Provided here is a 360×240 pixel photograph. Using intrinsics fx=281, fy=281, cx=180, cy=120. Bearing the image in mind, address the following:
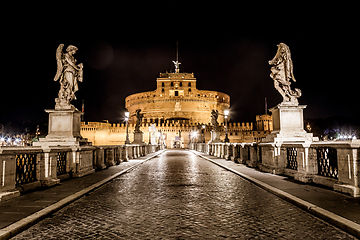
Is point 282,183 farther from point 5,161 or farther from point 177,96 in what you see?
point 177,96

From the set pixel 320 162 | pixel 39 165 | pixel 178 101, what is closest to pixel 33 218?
pixel 39 165

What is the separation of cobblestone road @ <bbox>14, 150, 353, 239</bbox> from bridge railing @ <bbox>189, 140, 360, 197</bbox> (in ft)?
4.99

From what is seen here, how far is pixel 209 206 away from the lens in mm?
5328

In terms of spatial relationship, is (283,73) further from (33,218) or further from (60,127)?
(33,218)

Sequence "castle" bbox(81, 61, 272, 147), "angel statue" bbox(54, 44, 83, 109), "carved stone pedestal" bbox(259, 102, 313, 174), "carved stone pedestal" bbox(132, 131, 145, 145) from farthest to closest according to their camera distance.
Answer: "castle" bbox(81, 61, 272, 147) → "carved stone pedestal" bbox(132, 131, 145, 145) → "angel statue" bbox(54, 44, 83, 109) → "carved stone pedestal" bbox(259, 102, 313, 174)

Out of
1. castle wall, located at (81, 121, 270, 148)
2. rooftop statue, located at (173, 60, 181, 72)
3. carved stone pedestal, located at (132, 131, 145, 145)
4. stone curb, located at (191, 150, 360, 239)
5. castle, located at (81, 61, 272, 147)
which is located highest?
rooftop statue, located at (173, 60, 181, 72)

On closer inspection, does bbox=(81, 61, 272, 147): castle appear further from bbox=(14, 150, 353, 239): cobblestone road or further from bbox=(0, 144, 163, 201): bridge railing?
bbox=(14, 150, 353, 239): cobblestone road

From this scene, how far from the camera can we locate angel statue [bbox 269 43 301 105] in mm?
10227

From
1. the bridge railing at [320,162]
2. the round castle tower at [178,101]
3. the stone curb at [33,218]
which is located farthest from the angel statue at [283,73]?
the round castle tower at [178,101]

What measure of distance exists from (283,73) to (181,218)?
7875 millimetres

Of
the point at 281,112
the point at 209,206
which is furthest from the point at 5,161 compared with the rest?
the point at 281,112

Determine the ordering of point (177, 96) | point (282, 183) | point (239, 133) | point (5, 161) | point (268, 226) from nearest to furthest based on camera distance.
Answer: point (268, 226) → point (5, 161) → point (282, 183) → point (239, 133) → point (177, 96)

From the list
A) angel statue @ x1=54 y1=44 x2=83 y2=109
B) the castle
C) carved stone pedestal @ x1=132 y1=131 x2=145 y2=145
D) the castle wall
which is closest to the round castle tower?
the castle

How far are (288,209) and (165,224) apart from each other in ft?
7.64
